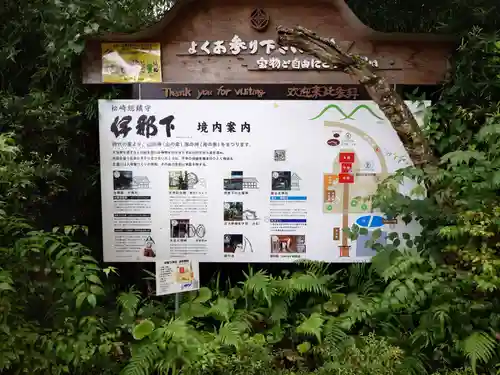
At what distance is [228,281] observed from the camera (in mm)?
4246

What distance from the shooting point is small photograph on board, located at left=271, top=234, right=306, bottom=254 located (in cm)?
Result: 407

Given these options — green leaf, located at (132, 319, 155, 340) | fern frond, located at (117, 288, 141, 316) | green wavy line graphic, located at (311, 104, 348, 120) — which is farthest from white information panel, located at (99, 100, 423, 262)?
green leaf, located at (132, 319, 155, 340)

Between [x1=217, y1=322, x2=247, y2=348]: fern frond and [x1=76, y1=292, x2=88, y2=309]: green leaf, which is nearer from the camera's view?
[x1=76, y1=292, x2=88, y2=309]: green leaf

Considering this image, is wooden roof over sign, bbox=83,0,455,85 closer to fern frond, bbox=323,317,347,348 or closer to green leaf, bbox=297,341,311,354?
fern frond, bbox=323,317,347,348

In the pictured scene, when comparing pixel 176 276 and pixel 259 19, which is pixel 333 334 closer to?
pixel 176 276

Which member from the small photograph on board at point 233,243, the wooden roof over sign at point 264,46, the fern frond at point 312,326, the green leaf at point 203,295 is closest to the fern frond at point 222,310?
the green leaf at point 203,295

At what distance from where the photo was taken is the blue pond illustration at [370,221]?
4.04 metres

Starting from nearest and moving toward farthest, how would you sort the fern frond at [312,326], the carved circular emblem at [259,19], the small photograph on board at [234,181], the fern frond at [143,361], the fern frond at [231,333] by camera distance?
the fern frond at [143,361]
the fern frond at [231,333]
the fern frond at [312,326]
the carved circular emblem at [259,19]
the small photograph on board at [234,181]

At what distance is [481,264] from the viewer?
3.13 metres

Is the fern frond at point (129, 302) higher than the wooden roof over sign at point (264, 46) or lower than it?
lower

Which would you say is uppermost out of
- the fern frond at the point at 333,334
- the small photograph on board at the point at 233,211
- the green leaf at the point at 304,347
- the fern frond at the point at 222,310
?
the small photograph on board at the point at 233,211

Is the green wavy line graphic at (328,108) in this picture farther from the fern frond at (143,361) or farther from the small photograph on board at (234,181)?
the fern frond at (143,361)

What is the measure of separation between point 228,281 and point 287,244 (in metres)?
0.62

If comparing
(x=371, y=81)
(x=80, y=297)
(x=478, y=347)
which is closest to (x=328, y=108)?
(x=371, y=81)
